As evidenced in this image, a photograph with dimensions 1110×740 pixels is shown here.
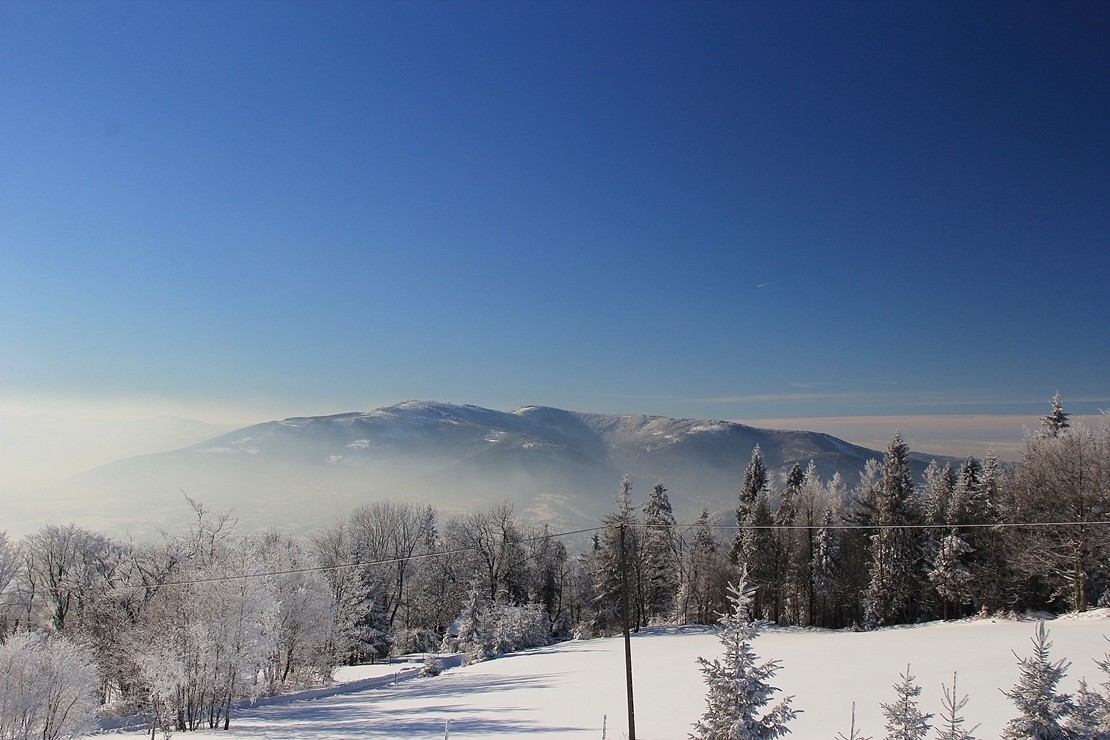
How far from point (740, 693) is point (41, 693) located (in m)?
25.1

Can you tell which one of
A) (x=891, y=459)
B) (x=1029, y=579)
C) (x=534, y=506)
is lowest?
(x=534, y=506)

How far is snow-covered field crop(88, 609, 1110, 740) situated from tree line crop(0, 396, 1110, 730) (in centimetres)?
404

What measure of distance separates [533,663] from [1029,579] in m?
32.0

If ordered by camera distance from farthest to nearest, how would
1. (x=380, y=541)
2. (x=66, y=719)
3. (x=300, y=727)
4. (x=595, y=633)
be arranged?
1. (x=380, y=541)
2. (x=595, y=633)
3. (x=300, y=727)
4. (x=66, y=719)

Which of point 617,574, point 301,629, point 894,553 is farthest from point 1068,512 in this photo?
point 301,629

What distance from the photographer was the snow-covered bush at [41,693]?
21562mm

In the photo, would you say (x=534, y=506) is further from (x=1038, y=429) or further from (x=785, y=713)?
(x=785, y=713)

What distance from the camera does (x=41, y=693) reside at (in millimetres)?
22125

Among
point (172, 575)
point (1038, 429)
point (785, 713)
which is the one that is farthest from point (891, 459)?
point (172, 575)

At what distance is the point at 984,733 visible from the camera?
609 inches

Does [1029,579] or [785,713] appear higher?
[785,713]

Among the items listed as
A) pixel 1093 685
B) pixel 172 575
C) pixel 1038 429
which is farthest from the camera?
pixel 1038 429

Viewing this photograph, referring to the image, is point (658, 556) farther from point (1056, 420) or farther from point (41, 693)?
point (41, 693)

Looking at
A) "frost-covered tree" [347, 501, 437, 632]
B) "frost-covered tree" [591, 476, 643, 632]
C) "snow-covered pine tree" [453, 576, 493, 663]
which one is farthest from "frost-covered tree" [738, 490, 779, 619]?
"frost-covered tree" [347, 501, 437, 632]
